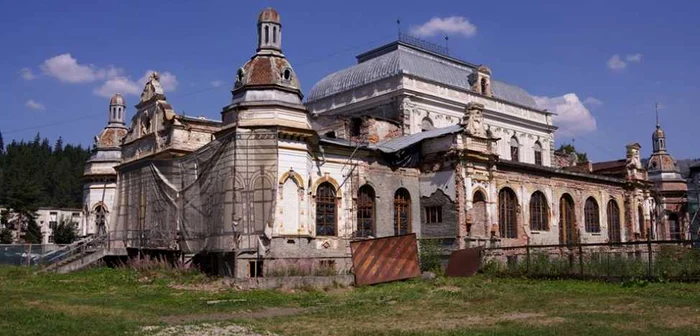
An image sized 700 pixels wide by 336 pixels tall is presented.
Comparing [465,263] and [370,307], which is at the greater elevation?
[465,263]

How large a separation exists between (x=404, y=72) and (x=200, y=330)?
26377mm

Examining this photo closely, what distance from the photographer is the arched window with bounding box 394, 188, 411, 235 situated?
30562 mm

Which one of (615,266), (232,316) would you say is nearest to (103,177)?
(232,316)

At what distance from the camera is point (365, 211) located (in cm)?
2952

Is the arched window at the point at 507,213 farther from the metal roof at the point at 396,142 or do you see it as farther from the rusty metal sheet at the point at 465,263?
the rusty metal sheet at the point at 465,263

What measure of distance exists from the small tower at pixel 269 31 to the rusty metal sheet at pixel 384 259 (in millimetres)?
8772

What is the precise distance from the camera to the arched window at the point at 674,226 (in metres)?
48.5

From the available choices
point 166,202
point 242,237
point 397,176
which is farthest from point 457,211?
point 166,202

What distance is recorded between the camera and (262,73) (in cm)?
2633

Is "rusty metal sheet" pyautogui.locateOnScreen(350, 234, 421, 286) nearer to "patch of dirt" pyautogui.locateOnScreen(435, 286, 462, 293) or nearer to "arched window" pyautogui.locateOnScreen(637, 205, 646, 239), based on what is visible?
"patch of dirt" pyautogui.locateOnScreen(435, 286, 462, 293)

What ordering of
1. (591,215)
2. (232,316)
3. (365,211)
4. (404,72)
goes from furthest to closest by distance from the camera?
(591,215) < (404,72) < (365,211) < (232,316)

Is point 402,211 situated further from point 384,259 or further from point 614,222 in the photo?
point 614,222

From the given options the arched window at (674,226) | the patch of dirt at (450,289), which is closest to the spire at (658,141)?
the arched window at (674,226)

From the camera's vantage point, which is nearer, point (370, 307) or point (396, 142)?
point (370, 307)
